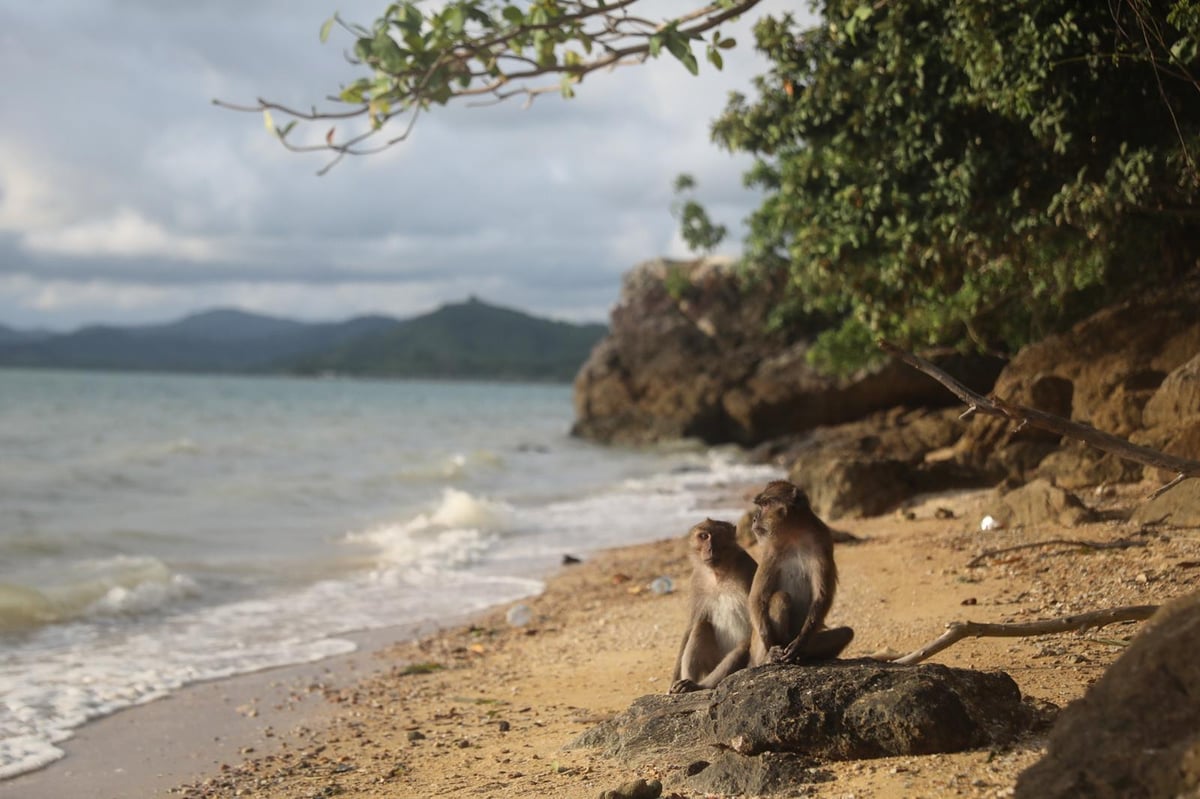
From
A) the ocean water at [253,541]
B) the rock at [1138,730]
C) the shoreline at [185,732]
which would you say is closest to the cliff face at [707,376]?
the ocean water at [253,541]

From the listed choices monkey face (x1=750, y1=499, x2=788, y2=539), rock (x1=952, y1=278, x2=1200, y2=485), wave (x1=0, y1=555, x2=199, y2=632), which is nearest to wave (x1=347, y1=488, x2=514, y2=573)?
wave (x1=0, y1=555, x2=199, y2=632)

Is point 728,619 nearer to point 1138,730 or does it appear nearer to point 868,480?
point 1138,730

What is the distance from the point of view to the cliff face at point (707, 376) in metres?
29.6

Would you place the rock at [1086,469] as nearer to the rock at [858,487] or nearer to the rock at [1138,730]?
the rock at [858,487]

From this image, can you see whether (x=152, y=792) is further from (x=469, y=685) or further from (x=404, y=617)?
(x=404, y=617)

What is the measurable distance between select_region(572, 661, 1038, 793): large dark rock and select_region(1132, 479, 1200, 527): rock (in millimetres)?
4258

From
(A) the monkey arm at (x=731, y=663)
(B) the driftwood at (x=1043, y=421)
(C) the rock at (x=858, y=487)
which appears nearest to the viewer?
(B) the driftwood at (x=1043, y=421)

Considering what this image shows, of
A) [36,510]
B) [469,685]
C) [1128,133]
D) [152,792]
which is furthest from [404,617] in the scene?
[36,510]

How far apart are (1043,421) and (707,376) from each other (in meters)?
29.0

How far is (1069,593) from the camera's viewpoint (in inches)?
275

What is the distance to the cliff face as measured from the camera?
1165 inches

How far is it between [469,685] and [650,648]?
1.36m

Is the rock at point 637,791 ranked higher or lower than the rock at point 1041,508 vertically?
lower

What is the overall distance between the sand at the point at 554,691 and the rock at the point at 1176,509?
0.52 ft
